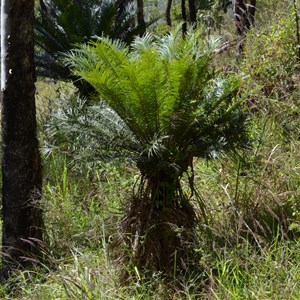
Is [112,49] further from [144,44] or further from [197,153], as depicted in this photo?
[197,153]

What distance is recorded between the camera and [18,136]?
5.20 metres

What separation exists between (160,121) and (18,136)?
139 centimetres

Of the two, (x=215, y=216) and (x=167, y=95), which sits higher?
(x=167, y=95)

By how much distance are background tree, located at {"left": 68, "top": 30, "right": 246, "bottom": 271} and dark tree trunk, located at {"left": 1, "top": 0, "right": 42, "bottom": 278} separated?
831mm

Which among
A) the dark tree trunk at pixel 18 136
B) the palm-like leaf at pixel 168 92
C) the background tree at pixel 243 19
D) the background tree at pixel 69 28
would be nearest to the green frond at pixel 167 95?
the palm-like leaf at pixel 168 92

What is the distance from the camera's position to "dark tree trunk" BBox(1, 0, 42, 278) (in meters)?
5.13

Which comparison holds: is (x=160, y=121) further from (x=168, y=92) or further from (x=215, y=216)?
(x=215, y=216)

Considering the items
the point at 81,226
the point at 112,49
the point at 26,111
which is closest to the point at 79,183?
the point at 81,226

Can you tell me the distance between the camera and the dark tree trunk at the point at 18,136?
5.13 meters

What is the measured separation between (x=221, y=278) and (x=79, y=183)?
286 cm

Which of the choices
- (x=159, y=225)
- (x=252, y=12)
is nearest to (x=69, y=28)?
(x=252, y=12)

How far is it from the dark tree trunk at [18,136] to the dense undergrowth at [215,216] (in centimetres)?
19

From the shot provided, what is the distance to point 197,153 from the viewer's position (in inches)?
176

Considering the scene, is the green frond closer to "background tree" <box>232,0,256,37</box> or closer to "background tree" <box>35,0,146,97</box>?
"background tree" <box>232,0,256,37</box>
